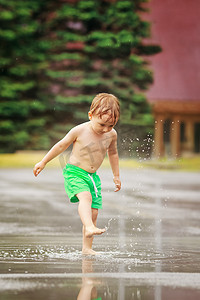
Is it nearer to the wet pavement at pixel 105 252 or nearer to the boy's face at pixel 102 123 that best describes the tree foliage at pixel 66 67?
the wet pavement at pixel 105 252

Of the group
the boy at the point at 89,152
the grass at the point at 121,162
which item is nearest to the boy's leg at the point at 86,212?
the boy at the point at 89,152

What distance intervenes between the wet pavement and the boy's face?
0.98m

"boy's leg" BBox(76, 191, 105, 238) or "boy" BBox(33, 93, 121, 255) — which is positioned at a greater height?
"boy" BBox(33, 93, 121, 255)

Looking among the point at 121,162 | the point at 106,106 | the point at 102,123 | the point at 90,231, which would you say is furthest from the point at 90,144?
the point at 121,162

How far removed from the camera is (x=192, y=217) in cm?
927

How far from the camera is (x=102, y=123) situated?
5637mm

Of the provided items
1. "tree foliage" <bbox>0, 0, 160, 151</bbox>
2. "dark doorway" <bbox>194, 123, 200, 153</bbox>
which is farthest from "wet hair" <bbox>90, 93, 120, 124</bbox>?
"dark doorway" <bbox>194, 123, 200, 153</bbox>

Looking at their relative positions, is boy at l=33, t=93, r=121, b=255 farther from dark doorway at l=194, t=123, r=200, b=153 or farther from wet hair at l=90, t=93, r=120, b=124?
dark doorway at l=194, t=123, r=200, b=153

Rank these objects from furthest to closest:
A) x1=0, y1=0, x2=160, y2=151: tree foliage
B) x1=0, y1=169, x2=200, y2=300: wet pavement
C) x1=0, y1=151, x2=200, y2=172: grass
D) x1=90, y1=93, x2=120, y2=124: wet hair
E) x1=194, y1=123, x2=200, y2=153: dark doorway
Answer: x1=194, y1=123, x2=200, y2=153: dark doorway → x1=0, y1=0, x2=160, y2=151: tree foliage → x1=0, y1=151, x2=200, y2=172: grass → x1=90, y1=93, x2=120, y2=124: wet hair → x1=0, y1=169, x2=200, y2=300: wet pavement

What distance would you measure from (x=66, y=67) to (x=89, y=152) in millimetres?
32248

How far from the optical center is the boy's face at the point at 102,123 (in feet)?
18.4

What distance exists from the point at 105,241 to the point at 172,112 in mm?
31574

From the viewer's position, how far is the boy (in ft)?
18.4

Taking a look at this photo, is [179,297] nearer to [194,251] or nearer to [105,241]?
[194,251]
